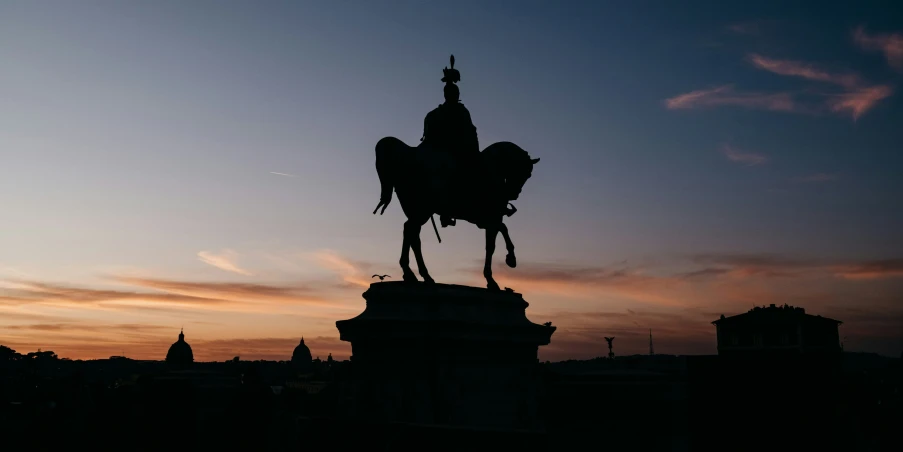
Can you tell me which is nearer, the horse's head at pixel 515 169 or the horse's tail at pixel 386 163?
the horse's tail at pixel 386 163

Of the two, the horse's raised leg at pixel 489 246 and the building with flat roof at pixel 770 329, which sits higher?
the building with flat roof at pixel 770 329

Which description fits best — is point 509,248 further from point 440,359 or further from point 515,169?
point 440,359

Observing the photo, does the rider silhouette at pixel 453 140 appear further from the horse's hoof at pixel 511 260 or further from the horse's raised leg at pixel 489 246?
the horse's hoof at pixel 511 260

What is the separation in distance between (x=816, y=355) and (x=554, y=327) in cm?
1030

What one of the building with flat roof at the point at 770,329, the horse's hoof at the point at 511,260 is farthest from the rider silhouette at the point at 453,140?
the building with flat roof at the point at 770,329

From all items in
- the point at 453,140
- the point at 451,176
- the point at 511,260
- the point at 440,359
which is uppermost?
the point at 453,140

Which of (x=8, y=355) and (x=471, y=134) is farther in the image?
(x=8, y=355)

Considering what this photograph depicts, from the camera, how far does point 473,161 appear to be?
14969mm

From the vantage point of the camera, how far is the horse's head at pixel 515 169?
15531 millimetres

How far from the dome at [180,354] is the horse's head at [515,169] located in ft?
442

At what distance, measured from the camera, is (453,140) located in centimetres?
1500

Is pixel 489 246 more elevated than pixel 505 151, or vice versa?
pixel 505 151

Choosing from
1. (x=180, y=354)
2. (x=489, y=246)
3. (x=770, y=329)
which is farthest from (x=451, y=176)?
(x=180, y=354)

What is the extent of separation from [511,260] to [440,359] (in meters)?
3.34
